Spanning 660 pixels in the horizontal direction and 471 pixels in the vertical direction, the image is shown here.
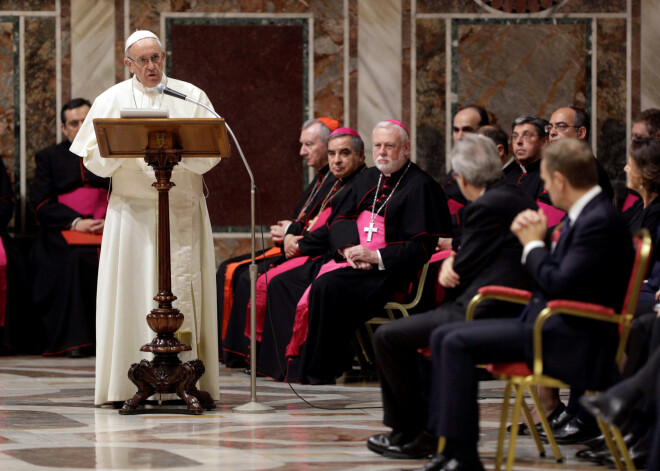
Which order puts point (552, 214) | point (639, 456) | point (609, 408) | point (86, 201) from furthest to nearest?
point (86, 201) < point (552, 214) < point (639, 456) < point (609, 408)

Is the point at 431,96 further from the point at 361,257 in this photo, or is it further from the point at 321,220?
the point at 361,257

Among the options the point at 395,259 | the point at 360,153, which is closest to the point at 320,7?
the point at 360,153

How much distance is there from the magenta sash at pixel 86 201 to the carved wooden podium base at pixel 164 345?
388 cm

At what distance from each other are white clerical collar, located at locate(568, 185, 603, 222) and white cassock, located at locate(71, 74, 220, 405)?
2.54m

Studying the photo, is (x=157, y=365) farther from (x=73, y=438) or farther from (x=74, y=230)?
(x=74, y=230)

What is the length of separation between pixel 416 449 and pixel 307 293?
9.97ft

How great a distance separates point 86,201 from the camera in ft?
32.7

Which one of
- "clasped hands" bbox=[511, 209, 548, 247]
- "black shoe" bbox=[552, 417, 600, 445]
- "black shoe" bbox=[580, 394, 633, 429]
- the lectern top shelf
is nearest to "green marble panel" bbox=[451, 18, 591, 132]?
the lectern top shelf

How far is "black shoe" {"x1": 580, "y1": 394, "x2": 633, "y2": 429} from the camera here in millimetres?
4039

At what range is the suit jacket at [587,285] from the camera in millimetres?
4238

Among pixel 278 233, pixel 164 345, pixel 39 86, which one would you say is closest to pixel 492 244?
pixel 164 345

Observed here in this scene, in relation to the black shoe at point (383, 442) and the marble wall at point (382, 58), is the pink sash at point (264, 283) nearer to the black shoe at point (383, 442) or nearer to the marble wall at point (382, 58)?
the marble wall at point (382, 58)

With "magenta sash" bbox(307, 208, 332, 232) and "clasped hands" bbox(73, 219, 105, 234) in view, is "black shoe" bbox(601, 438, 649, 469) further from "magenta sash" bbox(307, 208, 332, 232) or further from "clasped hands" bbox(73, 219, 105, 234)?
"clasped hands" bbox(73, 219, 105, 234)

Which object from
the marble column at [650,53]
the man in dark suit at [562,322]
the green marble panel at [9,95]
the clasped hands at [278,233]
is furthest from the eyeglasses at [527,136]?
the green marble panel at [9,95]
